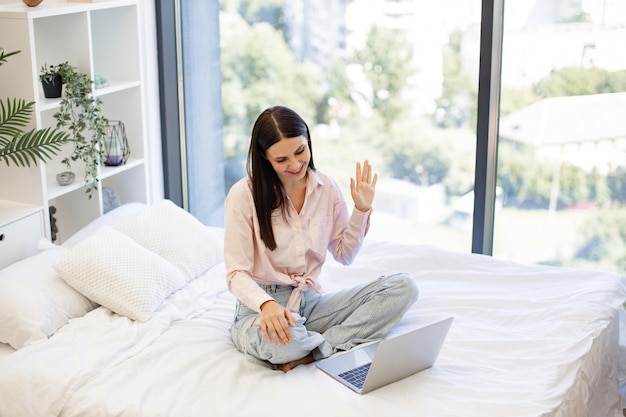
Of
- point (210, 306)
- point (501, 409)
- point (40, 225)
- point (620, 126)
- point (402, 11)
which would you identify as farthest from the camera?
point (402, 11)

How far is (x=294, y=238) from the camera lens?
8.09 feet

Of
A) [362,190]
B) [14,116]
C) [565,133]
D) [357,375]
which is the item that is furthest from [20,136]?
[565,133]

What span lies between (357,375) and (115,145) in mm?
1616

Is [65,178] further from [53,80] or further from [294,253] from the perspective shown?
[294,253]

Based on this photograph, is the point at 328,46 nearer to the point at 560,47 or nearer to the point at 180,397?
the point at 560,47

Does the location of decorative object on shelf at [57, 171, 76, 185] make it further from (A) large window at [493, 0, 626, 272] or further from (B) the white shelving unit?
(A) large window at [493, 0, 626, 272]

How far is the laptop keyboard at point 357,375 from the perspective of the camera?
7.09 feet

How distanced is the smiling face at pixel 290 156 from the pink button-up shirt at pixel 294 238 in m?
0.12

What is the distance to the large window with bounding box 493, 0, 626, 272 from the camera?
307 cm

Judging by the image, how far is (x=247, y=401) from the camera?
2096mm

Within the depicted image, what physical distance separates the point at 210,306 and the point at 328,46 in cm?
138

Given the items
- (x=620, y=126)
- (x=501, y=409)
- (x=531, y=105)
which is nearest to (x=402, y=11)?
(x=531, y=105)

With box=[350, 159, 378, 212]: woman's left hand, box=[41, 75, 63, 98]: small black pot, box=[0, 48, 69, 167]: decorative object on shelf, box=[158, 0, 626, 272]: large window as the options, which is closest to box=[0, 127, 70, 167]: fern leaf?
box=[0, 48, 69, 167]: decorative object on shelf

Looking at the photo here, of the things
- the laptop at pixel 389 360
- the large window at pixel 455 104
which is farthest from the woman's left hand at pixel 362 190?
the large window at pixel 455 104
